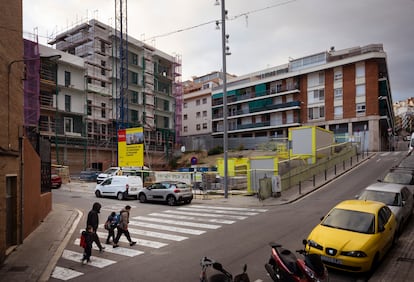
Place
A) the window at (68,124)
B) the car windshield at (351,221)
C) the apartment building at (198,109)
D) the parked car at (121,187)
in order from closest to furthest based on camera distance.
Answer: the car windshield at (351,221) → the parked car at (121,187) → the window at (68,124) → the apartment building at (198,109)

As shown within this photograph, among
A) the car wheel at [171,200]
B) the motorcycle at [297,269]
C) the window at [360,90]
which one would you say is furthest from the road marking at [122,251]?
the window at [360,90]

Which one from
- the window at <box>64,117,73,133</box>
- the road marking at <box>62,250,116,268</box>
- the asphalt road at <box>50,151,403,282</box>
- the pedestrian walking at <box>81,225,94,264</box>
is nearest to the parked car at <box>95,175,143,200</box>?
the asphalt road at <box>50,151,403,282</box>

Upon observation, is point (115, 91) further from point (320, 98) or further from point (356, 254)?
point (356, 254)

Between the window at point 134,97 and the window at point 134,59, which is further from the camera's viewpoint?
the window at point 134,59

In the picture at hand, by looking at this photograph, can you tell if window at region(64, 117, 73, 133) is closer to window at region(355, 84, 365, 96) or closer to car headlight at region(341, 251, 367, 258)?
window at region(355, 84, 365, 96)

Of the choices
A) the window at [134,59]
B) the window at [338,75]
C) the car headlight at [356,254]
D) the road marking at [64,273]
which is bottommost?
the road marking at [64,273]

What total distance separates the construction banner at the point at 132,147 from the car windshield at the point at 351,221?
23.8m

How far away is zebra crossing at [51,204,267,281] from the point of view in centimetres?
960

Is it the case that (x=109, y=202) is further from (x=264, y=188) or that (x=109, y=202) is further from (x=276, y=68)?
(x=276, y=68)

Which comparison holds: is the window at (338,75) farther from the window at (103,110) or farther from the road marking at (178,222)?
the road marking at (178,222)

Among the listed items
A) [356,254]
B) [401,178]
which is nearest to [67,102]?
[401,178]

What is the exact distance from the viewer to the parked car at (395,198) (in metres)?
11.3

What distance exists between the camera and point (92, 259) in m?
9.83

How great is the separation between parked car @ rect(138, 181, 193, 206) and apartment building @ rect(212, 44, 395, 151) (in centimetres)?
3297
